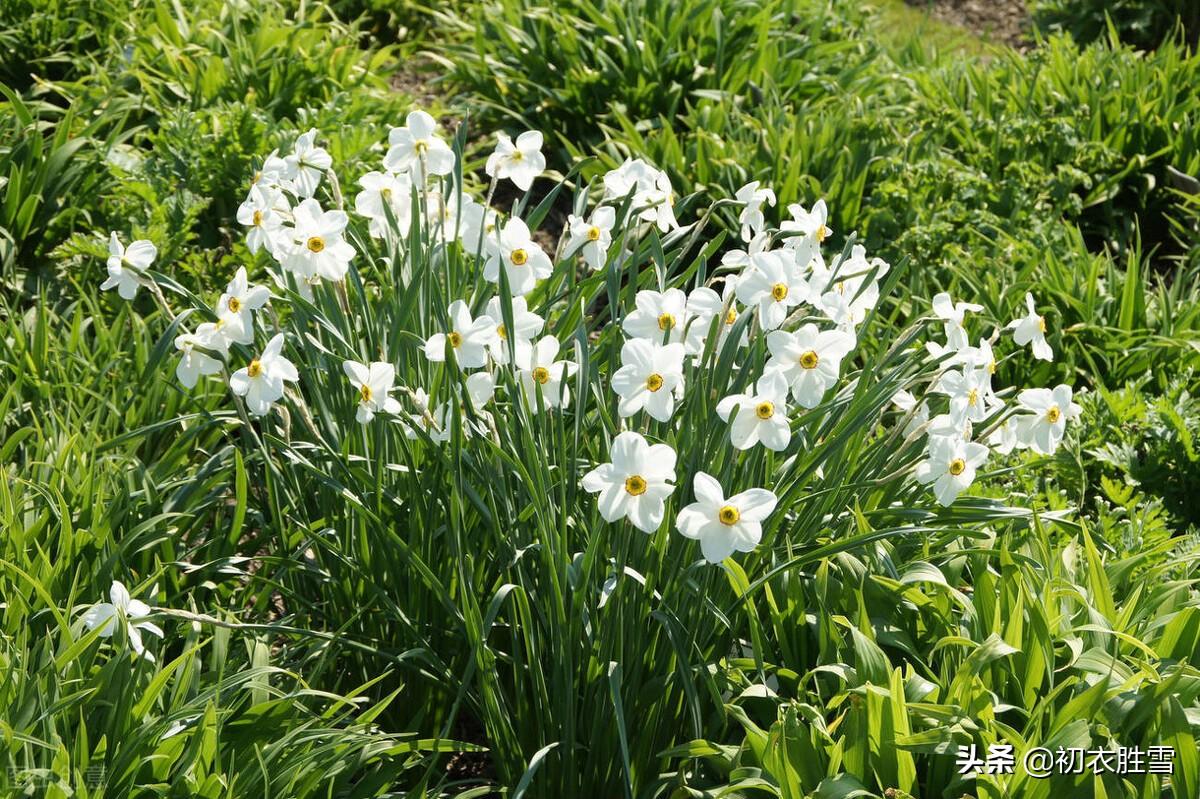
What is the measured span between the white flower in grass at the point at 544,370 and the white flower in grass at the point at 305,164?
0.60 m

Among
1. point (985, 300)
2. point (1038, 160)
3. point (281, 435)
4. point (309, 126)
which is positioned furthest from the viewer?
point (1038, 160)

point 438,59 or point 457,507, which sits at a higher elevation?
point 438,59

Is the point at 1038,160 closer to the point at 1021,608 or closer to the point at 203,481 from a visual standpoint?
the point at 1021,608

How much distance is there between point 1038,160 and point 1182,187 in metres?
0.58

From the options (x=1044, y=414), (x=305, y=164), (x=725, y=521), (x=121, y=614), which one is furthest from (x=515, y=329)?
(x=1044, y=414)

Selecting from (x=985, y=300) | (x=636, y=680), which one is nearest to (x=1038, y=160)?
(x=985, y=300)

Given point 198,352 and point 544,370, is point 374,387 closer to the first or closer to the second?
point 544,370

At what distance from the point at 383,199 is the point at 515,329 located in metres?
0.54

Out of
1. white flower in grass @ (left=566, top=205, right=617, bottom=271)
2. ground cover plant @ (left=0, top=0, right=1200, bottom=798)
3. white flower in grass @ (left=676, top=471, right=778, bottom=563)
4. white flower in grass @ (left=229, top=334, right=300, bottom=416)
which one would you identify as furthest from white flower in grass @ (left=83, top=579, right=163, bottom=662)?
white flower in grass @ (left=566, top=205, right=617, bottom=271)

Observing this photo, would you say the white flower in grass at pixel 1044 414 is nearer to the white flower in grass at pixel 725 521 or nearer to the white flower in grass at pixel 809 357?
the white flower in grass at pixel 809 357

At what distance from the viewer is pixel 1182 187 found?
407 cm

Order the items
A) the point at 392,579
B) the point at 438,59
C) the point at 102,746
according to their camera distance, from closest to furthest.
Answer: the point at 102,746 < the point at 392,579 < the point at 438,59

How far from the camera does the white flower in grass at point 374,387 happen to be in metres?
1.75

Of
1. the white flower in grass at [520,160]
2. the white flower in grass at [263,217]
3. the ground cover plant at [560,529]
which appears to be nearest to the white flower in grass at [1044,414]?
the ground cover plant at [560,529]
